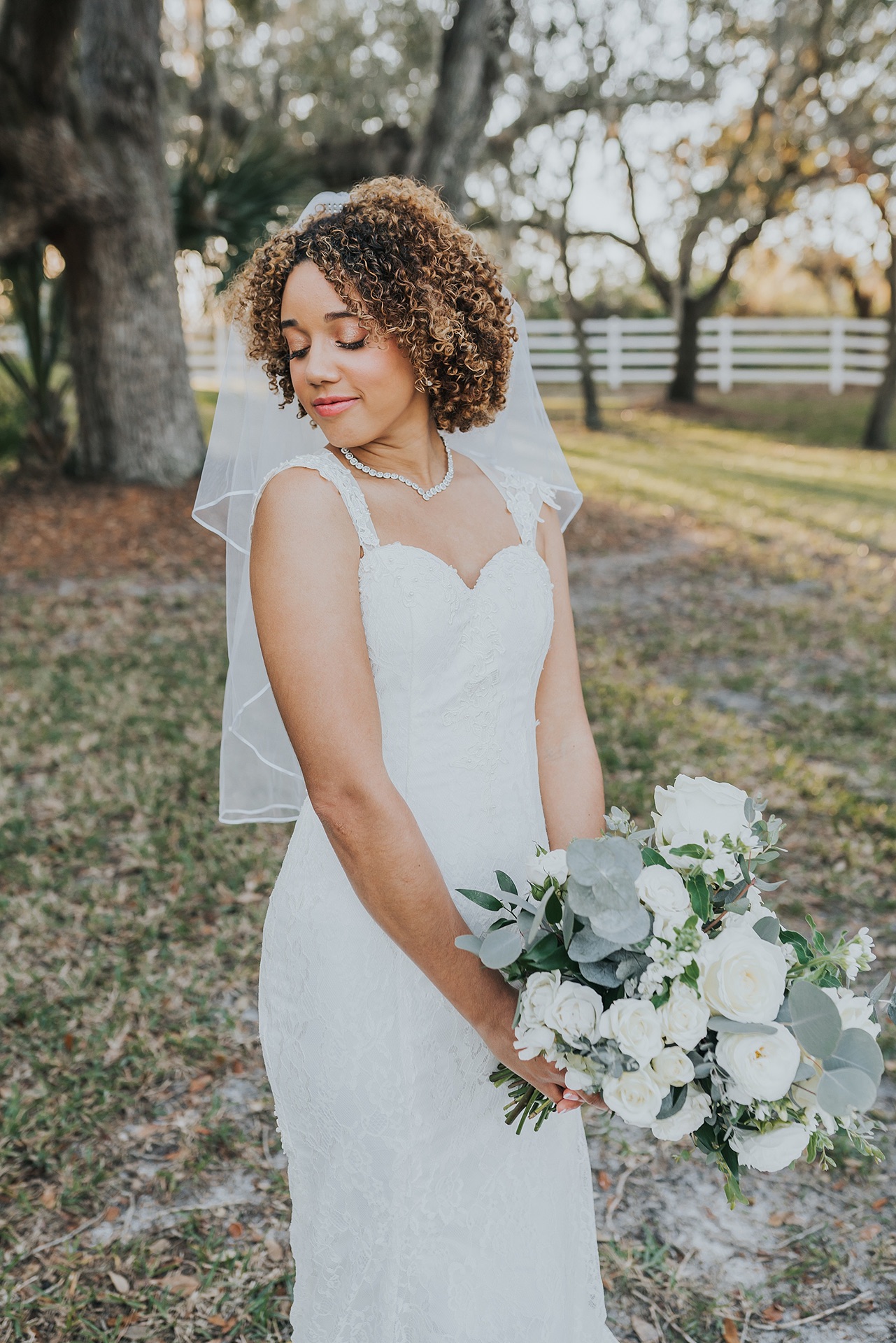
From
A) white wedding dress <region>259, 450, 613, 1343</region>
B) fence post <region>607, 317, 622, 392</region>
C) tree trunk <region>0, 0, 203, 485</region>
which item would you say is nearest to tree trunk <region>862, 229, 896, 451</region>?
fence post <region>607, 317, 622, 392</region>

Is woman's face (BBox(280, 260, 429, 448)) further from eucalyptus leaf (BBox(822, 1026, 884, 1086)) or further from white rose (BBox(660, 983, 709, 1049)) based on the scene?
eucalyptus leaf (BBox(822, 1026, 884, 1086))

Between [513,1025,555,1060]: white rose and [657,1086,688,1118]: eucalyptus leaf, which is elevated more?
[513,1025,555,1060]: white rose

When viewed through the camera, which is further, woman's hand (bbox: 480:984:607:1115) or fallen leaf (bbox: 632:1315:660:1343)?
fallen leaf (bbox: 632:1315:660:1343)

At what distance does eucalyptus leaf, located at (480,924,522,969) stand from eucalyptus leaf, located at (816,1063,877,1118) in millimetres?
460

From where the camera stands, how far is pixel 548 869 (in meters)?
1.58

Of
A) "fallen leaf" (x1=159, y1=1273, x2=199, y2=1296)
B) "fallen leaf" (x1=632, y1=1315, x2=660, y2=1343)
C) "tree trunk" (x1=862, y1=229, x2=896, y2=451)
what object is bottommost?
"fallen leaf" (x1=632, y1=1315, x2=660, y2=1343)

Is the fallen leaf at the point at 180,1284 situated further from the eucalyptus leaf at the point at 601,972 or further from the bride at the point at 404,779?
the eucalyptus leaf at the point at 601,972

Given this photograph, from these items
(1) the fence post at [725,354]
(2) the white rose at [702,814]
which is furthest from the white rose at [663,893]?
(1) the fence post at [725,354]

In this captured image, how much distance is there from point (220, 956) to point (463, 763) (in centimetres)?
240

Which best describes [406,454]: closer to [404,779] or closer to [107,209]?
[404,779]

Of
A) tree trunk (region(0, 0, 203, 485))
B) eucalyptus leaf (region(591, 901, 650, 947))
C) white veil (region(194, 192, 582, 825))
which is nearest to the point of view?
eucalyptus leaf (region(591, 901, 650, 947))

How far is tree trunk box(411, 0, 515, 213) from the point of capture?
8805mm

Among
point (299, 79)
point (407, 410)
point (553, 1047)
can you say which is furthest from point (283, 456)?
point (299, 79)

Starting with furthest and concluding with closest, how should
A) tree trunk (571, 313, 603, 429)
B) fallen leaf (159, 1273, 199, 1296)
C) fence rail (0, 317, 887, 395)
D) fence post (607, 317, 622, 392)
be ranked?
fence post (607, 317, 622, 392), fence rail (0, 317, 887, 395), tree trunk (571, 313, 603, 429), fallen leaf (159, 1273, 199, 1296)
